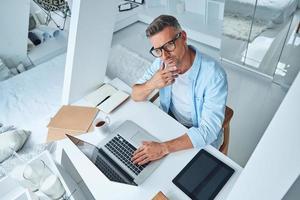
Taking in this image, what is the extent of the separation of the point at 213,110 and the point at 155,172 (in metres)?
0.47

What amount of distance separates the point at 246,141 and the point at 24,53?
2.57 m

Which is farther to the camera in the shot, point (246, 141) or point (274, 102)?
point (274, 102)

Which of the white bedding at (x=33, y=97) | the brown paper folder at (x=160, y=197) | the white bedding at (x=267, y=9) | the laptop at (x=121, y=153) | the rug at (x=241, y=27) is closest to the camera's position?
the brown paper folder at (x=160, y=197)

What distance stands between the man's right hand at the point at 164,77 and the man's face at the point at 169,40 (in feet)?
0.18

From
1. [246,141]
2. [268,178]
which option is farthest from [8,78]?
[268,178]

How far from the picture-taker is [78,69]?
5.25 feet

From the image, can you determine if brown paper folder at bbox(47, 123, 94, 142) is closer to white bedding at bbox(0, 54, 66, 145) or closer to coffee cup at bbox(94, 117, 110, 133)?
coffee cup at bbox(94, 117, 110, 133)

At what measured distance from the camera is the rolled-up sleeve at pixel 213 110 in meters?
1.31

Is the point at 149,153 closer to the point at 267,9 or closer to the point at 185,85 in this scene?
the point at 185,85

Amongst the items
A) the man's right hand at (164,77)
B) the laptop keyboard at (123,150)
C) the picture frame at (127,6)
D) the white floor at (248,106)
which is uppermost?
the man's right hand at (164,77)

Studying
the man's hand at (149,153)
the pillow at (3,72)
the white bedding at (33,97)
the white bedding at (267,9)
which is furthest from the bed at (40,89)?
the white bedding at (267,9)

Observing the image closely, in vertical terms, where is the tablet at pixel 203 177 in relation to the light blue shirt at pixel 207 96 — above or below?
below

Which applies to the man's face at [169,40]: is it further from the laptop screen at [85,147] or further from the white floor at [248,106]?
the white floor at [248,106]

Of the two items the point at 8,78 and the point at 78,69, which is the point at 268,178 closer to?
the point at 78,69
